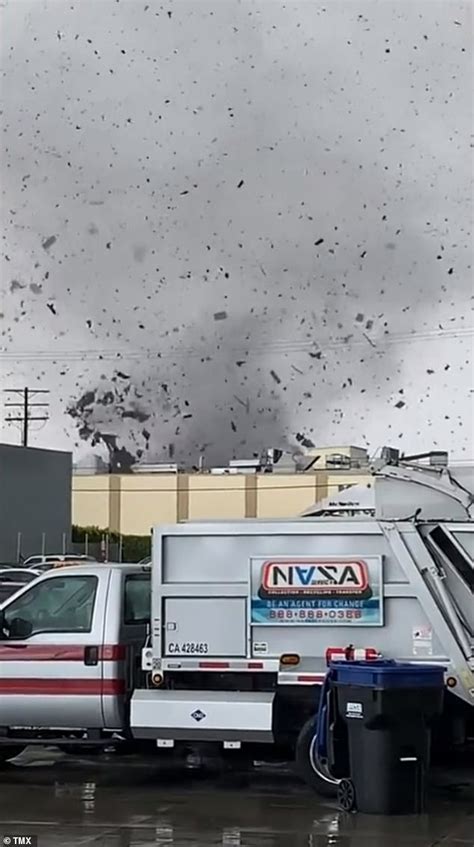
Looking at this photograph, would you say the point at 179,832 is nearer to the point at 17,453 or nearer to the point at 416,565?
the point at 416,565

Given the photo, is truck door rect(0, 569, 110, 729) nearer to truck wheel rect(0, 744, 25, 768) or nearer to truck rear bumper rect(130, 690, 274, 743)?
truck rear bumper rect(130, 690, 274, 743)

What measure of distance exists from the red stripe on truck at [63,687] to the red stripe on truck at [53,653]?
180 mm

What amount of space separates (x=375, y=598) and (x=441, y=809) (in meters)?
1.71

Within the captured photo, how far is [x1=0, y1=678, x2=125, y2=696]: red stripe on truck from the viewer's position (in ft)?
40.1

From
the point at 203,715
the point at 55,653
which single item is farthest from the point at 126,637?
the point at 203,715

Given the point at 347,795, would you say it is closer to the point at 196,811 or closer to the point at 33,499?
the point at 196,811

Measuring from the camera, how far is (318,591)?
38.1 ft

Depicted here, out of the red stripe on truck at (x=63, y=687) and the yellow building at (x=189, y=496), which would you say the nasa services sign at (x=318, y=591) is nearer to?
the red stripe on truck at (x=63, y=687)

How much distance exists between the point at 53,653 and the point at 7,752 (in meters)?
1.42

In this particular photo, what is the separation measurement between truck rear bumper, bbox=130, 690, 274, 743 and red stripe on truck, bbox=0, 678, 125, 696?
34cm

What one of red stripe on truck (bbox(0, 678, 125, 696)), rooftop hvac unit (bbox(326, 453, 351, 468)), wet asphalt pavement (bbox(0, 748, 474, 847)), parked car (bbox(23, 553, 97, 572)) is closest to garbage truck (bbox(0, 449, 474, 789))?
red stripe on truck (bbox(0, 678, 125, 696))

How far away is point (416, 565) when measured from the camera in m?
11.4

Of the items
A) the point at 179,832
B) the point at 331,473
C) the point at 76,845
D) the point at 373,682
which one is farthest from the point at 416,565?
the point at 331,473

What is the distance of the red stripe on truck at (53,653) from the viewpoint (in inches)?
483
